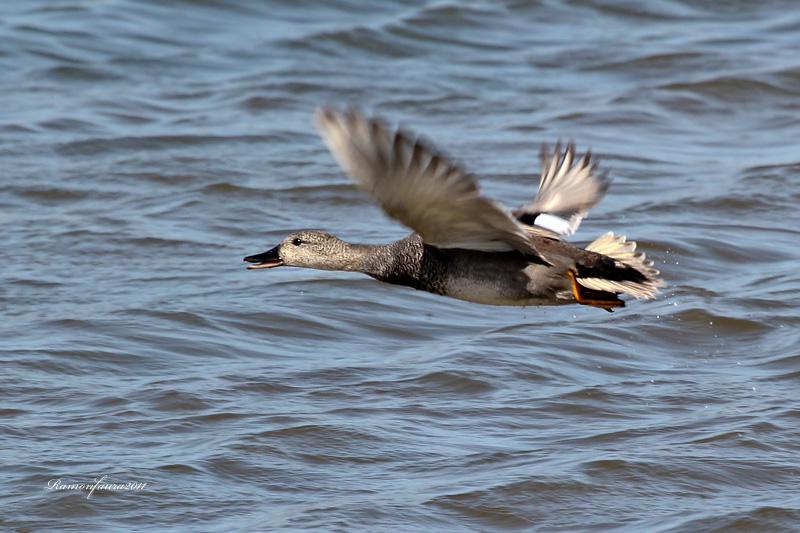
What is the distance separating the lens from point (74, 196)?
28.3 ft

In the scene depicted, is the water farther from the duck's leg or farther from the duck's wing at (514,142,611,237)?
the duck's wing at (514,142,611,237)

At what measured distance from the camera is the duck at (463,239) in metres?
3.92

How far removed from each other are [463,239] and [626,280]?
2.61 ft

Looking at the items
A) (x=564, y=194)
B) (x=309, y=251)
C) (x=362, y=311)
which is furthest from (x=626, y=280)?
(x=362, y=311)

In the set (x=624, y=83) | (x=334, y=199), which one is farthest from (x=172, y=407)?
(x=624, y=83)

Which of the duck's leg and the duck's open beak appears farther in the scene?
the duck's open beak

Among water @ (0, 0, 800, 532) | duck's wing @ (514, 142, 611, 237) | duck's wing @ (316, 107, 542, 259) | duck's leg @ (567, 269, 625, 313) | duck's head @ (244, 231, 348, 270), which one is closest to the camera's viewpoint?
duck's wing @ (316, 107, 542, 259)

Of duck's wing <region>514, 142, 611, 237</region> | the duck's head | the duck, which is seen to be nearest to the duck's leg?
the duck

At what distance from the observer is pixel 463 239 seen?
474 cm

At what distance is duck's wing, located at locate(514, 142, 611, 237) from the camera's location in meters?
5.55

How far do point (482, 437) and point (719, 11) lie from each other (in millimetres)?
11259

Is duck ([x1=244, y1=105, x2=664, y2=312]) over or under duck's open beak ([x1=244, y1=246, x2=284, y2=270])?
over

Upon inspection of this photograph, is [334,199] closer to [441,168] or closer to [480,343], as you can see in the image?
[480,343]

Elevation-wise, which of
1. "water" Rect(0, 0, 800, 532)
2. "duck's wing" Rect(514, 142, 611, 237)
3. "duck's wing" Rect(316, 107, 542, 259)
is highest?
"duck's wing" Rect(316, 107, 542, 259)
